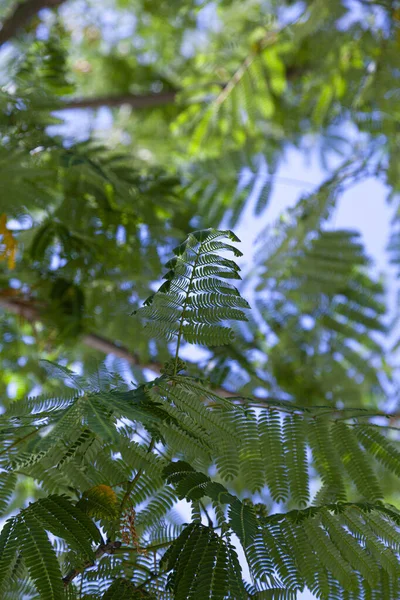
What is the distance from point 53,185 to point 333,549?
5.66 feet

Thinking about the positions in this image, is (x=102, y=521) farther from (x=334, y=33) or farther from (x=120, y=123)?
(x=120, y=123)

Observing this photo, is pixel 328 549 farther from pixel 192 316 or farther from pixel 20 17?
pixel 20 17

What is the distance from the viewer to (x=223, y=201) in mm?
3227

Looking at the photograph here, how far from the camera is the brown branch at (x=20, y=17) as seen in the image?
2.72 metres

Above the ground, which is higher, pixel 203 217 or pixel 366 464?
pixel 203 217

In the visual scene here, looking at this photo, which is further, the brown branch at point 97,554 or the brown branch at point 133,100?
the brown branch at point 133,100

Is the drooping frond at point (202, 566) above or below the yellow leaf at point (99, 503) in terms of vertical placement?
below

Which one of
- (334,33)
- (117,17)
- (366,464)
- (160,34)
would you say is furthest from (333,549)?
(117,17)

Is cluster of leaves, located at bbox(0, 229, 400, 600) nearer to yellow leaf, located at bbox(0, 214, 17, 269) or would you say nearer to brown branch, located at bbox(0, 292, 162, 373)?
yellow leaf, located at bbox(0, 214, 17, 269)

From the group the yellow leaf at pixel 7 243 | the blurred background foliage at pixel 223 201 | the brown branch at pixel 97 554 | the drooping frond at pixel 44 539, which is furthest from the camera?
the blurred background foliage at pixel 223 201

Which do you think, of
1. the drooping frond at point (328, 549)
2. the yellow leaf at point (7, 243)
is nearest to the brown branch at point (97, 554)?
the drooping frond at point (328, 549)

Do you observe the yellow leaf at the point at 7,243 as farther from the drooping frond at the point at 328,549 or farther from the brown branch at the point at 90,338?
the drooping frond at the point at 328,549

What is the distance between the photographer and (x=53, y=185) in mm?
2508

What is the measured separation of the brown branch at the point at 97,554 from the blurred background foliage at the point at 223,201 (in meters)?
1.09
